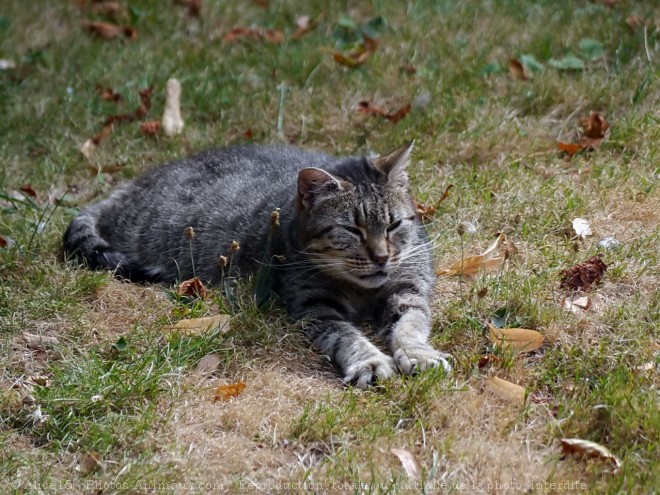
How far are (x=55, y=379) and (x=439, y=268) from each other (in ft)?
5.92

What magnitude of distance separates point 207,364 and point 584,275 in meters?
1.66

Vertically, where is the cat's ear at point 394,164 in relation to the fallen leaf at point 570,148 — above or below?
above

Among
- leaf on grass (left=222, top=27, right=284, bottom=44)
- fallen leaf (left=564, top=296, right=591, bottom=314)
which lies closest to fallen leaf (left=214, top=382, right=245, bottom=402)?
fallen leaf (left=564, top=296, right=591, bottom=314)

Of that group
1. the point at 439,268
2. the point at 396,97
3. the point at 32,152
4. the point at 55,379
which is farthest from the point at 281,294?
the point at 32,152

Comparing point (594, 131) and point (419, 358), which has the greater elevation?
point (594, 131)

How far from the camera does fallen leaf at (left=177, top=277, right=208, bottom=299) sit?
14.0 ft

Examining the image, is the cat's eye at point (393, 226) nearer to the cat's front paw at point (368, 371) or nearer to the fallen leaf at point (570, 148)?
the cat's front paw at point (368, 371)

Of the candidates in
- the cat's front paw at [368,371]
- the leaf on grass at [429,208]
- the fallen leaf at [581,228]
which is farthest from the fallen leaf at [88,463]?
the fallen leaf at [581,228]

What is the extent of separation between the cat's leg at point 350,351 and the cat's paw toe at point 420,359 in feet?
0.14

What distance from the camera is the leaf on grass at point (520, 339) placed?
3.67 meters

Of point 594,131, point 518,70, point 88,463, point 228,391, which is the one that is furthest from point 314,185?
point 518,70

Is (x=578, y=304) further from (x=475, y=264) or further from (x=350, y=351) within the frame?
(x=350, y=351)

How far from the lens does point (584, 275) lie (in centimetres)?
405

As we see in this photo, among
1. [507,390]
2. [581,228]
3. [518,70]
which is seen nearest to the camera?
[507,390]
